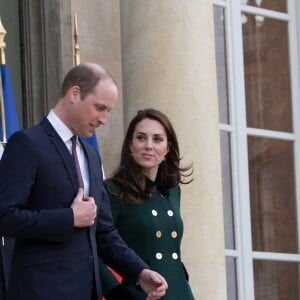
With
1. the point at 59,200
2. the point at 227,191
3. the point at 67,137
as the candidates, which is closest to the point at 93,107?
the point at 67,137

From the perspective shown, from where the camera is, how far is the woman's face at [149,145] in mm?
6133

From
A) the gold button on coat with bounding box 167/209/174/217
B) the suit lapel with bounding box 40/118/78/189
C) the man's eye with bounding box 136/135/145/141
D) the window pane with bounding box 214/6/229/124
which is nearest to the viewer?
the suit lapel with bounding box 40/118/78/189

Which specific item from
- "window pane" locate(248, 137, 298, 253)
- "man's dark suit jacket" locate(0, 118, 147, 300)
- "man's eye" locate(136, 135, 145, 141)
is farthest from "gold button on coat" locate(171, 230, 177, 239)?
"window pane" locate(248, 137, 298, 253)

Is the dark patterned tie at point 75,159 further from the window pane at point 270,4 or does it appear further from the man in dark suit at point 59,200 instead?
the window pane at point 270,4

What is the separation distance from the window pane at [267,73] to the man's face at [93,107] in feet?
14.8

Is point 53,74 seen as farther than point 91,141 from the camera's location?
Yes

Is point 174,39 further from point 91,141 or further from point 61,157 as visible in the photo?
point 61,157

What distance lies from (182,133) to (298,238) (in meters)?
2.08

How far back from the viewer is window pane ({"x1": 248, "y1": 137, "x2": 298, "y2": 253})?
31.6 ft

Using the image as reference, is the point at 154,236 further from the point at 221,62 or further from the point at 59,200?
the point at 221,62

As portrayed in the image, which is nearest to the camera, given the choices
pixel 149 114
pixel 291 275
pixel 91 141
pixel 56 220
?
pixel 56 220

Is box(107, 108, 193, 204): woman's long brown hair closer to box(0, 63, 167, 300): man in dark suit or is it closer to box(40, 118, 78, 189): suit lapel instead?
box(0, 63, 167, 300): man in dark suit

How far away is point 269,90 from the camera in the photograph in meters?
9.98

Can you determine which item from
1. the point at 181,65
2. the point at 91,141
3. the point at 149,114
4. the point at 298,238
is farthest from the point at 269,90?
the point at 149,114
